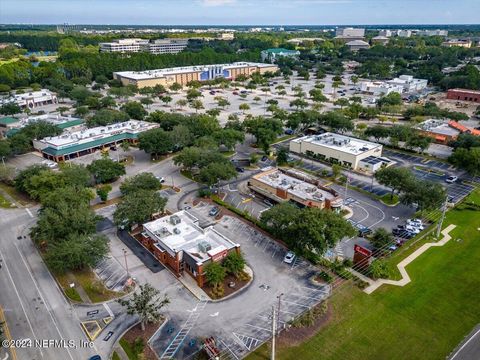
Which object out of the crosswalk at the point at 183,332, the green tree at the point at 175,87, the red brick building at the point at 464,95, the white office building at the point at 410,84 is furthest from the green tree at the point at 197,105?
the red brick building at the point at 464,95

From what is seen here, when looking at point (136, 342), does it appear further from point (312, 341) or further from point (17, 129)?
point (17, 129)

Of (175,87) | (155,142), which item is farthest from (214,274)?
(175,87)

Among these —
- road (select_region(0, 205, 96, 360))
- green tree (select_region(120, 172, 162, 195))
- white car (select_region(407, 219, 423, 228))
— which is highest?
green tree (select_region(120, 172, 162, 195))

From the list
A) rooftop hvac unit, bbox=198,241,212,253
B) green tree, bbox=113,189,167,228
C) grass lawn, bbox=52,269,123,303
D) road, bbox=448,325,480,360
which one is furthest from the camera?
green tree, bbox=113,189,167,228

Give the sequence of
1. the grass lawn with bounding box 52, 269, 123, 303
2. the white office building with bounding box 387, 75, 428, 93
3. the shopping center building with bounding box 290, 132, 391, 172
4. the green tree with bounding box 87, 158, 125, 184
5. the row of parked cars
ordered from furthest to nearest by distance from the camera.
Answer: the white office building with bounding box 387, 75, 428, 93
the shopping center building with bounding box 290, 132, 391, 172
the green tree with bounding box 87, 158, 125, 184
the row of parked cars
the grass lawn with bounding box 52, 269, 123, 303

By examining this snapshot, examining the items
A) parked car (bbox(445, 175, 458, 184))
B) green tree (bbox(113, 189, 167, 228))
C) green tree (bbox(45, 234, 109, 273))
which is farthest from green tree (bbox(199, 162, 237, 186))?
parked car (bbox(445, 175, 458, 184))

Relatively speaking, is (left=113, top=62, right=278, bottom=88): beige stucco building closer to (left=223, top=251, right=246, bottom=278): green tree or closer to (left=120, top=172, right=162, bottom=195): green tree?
(left=120, top=172, right=162, bottom=195): green tree

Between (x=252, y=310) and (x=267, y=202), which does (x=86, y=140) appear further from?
(x=252, y=310)

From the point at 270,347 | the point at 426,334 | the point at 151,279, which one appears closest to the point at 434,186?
the point at 426,334
